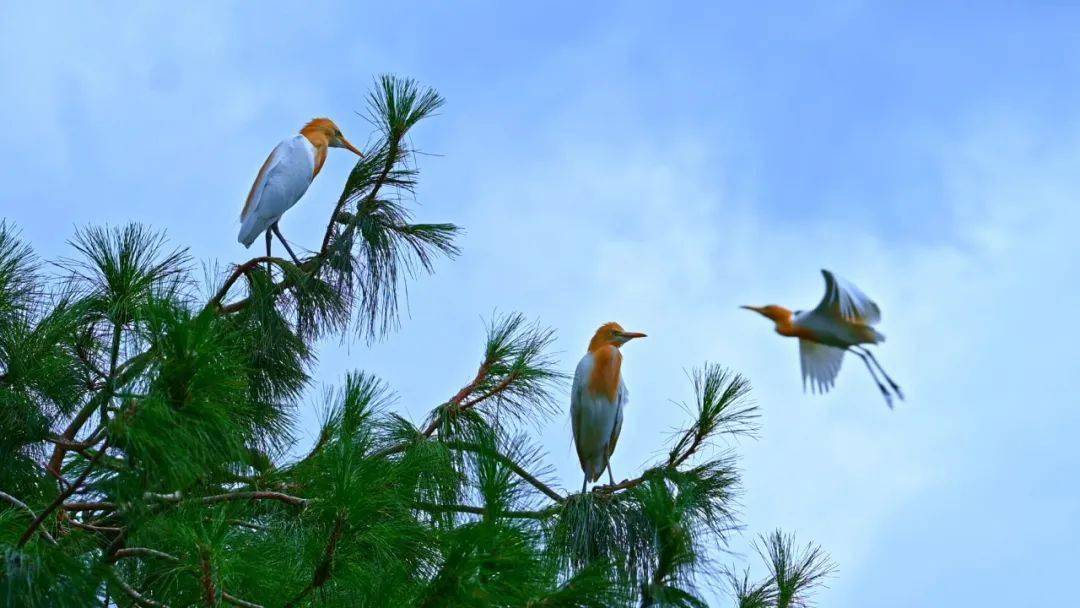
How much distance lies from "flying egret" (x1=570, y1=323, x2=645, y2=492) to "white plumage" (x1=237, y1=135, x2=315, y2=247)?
1.19 meters

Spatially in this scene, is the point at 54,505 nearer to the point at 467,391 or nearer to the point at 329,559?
the point at 329,559

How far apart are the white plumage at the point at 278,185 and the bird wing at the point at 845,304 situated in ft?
10.6

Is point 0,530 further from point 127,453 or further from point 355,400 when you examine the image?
point 355,400

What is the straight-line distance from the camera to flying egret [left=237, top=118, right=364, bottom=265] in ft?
15.1

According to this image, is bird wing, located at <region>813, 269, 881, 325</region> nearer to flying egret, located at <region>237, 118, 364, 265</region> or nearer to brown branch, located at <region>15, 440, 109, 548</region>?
brown branch, located at <region>15, 440, 109, 548</region>

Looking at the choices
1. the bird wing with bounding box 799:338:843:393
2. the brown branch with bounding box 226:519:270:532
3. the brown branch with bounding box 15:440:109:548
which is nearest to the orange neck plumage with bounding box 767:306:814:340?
the bird wing with bounding box 799:338:843:393

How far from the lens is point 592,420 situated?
14.2ft

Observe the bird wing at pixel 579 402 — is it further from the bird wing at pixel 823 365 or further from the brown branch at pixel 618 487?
the bird wing at pixel 823 365

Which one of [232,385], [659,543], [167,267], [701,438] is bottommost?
[232,385]

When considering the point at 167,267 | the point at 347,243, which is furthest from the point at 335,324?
the point at 167,267

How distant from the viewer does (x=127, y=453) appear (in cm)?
222

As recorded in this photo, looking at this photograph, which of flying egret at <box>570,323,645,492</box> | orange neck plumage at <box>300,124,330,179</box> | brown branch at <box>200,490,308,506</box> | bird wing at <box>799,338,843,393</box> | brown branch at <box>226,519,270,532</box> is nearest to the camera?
bird wing at <box>799,338,843,393</box>

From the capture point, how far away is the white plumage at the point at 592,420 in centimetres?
432

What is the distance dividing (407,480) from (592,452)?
4.25 ft
